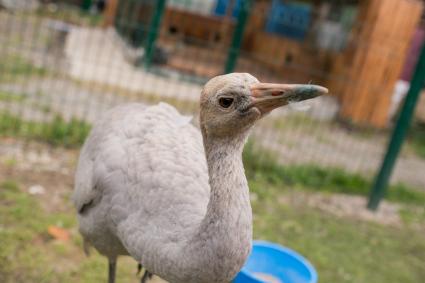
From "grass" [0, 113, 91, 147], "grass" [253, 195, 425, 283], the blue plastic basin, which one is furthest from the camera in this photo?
"grass" [0, 113, 91, 147]

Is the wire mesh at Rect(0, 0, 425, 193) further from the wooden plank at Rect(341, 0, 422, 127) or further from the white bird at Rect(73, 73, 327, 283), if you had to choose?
the white bird at Rect(73, 73, 327, 283)

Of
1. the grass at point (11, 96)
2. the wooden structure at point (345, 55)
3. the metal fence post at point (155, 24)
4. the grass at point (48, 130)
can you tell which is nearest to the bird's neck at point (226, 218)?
the grass at point (48, 130)

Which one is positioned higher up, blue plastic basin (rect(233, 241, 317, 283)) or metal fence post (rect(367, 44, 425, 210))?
metal fence post (rect(367, 44, 425, 210))

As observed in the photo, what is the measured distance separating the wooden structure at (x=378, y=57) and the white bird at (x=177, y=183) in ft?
20.1

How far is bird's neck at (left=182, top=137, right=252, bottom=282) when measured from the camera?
78.8 inches

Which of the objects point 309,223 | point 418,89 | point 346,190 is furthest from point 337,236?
point 418,89

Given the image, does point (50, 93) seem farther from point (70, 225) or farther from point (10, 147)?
point (70, 225)

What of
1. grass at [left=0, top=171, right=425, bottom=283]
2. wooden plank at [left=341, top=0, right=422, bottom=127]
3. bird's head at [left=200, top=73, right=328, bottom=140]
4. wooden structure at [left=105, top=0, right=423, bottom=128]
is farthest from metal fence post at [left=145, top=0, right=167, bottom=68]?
bird's head at [left=200, top=73, right=328, bottom=140]

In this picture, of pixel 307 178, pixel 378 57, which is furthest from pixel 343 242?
pixel 378 57

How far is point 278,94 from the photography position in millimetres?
1880

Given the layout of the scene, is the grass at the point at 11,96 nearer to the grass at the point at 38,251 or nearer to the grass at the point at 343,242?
the grass at the point at 38,251

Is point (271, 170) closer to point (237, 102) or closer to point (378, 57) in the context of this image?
point (237, 102)

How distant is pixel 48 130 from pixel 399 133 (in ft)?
11.1

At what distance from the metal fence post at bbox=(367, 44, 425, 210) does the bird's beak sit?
366cm
